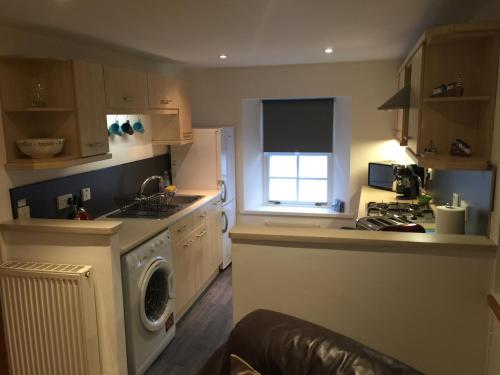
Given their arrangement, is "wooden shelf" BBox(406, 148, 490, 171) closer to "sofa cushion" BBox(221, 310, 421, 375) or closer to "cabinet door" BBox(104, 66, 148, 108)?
"sofa cushion" BBox(221, 310, 421, 375)

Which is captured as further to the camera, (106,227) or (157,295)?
(157,295)

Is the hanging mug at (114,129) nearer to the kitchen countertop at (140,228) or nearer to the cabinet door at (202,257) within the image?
the kitchen countertop at (140,228)

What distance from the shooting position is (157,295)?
10.5ft

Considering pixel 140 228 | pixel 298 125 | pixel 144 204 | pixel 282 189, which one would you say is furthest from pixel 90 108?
pixel 282 189

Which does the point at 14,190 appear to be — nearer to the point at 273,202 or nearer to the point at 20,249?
the point at 20,249

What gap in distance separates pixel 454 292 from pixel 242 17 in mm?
1911

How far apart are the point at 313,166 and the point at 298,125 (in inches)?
22.6

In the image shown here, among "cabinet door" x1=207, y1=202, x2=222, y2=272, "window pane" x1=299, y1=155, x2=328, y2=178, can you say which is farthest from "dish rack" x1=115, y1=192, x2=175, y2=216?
"window pane" x1=299, y1=155, x2=328, y2=178

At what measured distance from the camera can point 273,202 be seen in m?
5.45

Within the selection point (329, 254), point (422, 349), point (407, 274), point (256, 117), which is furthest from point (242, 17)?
point (256, 117)

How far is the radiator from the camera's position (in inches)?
95.0

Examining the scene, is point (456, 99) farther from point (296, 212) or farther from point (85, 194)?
point (296, 212)

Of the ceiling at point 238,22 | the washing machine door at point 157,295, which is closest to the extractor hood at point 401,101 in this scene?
the ceiling at point 238,22

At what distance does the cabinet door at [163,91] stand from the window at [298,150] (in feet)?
4.42
